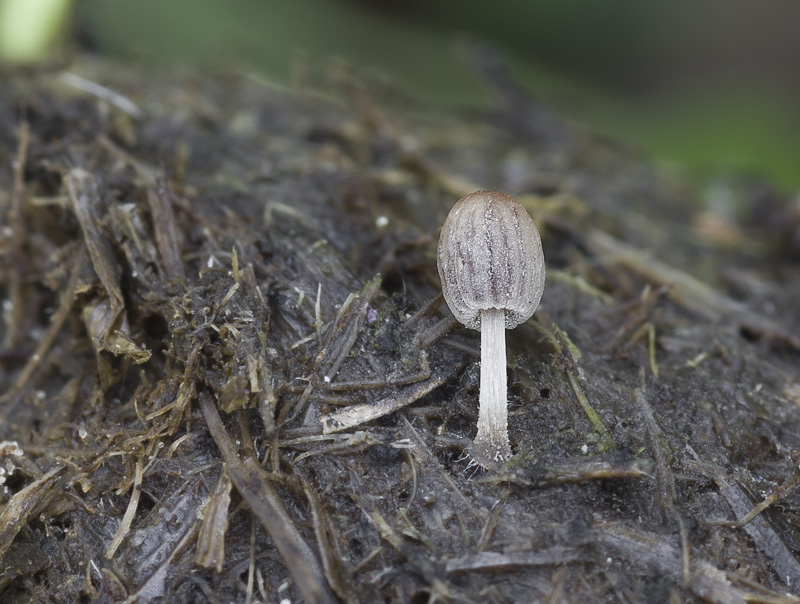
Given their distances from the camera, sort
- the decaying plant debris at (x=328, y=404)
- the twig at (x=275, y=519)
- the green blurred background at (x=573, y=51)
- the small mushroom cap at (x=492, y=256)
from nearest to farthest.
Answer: the twig at (x=275, y=519) → the decaying plant debris at (x=328, y=404) → the small mushroom cap at (x=492, y=256) → the green blurred background at (x=573, y=51)

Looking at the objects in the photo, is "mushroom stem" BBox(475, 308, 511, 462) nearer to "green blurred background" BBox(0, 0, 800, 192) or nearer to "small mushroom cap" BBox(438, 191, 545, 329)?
"small mushroom cap" BBox(438, 191, 545, 329)

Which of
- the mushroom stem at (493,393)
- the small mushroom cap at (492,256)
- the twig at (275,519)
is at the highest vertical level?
the small mushroom cap at (492,256)

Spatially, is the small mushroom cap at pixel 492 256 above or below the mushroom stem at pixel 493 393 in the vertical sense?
above

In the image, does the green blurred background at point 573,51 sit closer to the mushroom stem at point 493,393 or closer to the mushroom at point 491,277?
the mushroom at point 491,277

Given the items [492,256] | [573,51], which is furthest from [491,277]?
[573,51]

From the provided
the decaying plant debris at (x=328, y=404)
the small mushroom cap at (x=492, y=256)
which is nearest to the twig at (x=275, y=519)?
the decaying plant debris at (x=328, y=404)

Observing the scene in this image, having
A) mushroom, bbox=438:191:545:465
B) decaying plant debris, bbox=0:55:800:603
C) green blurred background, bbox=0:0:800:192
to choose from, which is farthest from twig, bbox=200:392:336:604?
green blurred background, bbox=0:0:800:192
